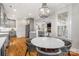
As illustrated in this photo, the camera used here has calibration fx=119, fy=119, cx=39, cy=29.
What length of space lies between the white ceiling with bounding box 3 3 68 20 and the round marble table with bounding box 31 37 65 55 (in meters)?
0.35

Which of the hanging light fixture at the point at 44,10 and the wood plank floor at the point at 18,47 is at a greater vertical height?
the hanging light fixture at the point at 44,10

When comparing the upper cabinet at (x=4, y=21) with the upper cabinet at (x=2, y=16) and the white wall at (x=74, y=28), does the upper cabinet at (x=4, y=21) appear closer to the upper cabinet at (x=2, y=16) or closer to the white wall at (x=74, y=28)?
the upper cabinet at (x=2, y=16)

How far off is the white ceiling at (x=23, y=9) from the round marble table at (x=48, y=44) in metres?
0.35

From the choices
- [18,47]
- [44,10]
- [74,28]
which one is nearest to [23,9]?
[44,10]

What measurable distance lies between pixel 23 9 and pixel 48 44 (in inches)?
23.5

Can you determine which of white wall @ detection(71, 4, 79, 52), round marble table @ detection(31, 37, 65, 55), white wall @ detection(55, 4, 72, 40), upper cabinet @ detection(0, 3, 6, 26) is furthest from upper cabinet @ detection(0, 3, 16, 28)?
white wall @ detection(71, 4, 79, 52)

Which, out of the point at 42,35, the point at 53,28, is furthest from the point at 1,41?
the point at 53,28

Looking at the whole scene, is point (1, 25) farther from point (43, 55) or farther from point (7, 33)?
point (43, 55)

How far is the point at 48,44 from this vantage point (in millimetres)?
1660

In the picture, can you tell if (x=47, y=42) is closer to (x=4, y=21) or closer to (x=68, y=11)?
(x=68, y=11)

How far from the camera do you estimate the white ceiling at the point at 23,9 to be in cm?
164

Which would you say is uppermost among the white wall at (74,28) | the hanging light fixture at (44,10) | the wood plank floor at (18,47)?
the hanging light fixture at (44,10)

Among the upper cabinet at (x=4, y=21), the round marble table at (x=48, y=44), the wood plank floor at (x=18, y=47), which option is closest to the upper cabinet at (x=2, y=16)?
the upper cabinet at (x=4, y=21)

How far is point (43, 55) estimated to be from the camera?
170 centimetres
